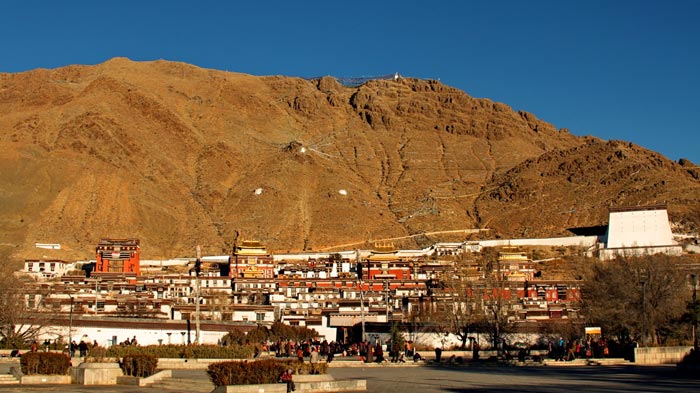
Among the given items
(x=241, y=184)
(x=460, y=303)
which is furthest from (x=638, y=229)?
(x=241, y=184)

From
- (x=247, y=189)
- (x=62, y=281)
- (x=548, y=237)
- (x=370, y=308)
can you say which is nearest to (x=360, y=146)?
(x=247, y=189)

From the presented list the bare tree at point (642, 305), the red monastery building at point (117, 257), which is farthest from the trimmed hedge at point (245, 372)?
the red monastery building at point (117, 257)

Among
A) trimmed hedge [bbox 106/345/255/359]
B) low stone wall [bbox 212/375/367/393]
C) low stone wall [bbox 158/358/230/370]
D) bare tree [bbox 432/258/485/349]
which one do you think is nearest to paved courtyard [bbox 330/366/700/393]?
low stone wall [bbox 212/375/367/393]

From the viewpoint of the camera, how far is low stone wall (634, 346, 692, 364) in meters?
41.2

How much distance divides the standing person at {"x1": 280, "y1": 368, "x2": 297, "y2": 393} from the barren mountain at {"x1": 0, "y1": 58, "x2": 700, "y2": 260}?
3581 inches

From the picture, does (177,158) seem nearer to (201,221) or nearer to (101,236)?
(201,221)

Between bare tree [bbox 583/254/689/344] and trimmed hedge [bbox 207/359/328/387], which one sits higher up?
bare tree [bbox 583/254/689/344]

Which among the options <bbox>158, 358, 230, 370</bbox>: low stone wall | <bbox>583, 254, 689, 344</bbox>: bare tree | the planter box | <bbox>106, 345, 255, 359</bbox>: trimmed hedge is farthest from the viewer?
<bbox>583, 254, 689, 344</bbox>: bare tree

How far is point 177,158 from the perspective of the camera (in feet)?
545

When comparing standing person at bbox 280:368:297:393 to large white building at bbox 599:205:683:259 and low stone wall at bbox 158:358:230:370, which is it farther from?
large white building at bbox 599:205:683:259

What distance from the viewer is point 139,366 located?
1257 inches

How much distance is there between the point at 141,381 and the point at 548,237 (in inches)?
4008

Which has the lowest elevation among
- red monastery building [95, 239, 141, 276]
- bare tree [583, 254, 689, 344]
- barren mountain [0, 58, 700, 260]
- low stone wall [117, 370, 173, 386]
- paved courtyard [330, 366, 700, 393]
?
paved courtyard [330, 366, 700, 393]

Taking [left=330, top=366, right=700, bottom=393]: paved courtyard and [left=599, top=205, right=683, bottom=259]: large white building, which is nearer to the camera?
[left=330, top=366, right=700, bottom=393]: paved courtyard
